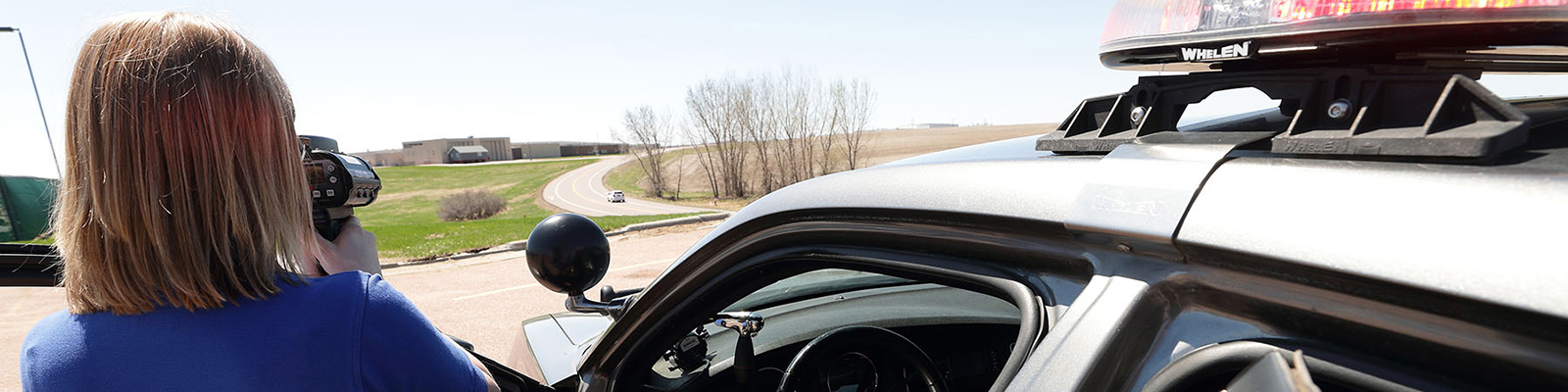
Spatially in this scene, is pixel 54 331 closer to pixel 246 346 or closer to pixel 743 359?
pixel 246 346

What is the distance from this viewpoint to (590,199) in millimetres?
57562

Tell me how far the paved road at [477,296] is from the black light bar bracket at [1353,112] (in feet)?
22.4

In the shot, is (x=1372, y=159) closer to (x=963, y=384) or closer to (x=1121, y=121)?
(x=1121, y=121)

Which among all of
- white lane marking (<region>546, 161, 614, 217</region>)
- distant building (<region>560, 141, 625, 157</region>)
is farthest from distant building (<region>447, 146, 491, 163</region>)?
white lane marking (<region>546, 161, 614, 217</region>)

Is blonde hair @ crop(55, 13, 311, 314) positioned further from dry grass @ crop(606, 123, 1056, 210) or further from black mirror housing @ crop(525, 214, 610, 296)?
dry grass @ crop(606, 123, 1056, 210)

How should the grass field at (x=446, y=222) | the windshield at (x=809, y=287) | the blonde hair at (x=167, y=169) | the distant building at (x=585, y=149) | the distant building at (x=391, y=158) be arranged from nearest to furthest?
the blonde hair at (x=167, y=169) → the windshield at (x=809, y=287) → the grass field at (x=446, y=222) → the distant building at (x=391, y=158) → the distant building at (x=585, y=149)

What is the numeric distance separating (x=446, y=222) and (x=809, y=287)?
23387 mm

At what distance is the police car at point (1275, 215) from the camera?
59 cm

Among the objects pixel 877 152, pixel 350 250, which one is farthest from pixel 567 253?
pixel 877 152

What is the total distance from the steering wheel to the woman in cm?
99

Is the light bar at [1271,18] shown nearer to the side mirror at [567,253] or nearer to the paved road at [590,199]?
the side mirror at [567,253]

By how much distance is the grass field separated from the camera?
50.5 ft

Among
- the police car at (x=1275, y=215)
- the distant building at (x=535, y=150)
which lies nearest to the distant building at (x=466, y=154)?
the distant building at (x=535, y=150)

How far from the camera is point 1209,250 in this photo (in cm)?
73
